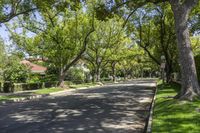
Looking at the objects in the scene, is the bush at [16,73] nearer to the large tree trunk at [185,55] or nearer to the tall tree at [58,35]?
the tall tree at [58,35]

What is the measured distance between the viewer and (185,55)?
50.8ft

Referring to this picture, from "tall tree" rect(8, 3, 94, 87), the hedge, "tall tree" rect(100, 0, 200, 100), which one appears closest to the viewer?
"tall tree" rect(100, 0, 200, 100)

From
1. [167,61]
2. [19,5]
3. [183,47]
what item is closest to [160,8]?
[167,61]

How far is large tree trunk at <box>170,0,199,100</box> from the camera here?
15.3 m

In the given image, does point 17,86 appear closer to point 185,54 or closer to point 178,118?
point 185,54

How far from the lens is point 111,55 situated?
6281cm

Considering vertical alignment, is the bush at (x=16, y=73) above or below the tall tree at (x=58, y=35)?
below

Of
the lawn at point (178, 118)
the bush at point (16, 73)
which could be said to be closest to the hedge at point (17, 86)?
the bush at point (16, 73)

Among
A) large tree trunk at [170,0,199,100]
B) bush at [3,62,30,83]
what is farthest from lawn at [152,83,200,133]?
bush at [3,62,30,83]

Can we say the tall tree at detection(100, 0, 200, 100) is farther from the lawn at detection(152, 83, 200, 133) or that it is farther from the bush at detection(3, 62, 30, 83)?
the bush at detection(3, 62, 30, 83)

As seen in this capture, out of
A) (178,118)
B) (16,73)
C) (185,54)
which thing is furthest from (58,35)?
(178,118)

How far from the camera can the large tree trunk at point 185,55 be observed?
1528 cm

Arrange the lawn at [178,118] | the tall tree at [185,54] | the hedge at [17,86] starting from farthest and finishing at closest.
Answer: the hedge at [17,86] < the tall tree at [185,54] < the lawn at [178,118]

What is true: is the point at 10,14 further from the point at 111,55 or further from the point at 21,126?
the point at 111,55
